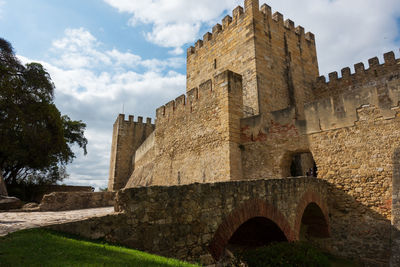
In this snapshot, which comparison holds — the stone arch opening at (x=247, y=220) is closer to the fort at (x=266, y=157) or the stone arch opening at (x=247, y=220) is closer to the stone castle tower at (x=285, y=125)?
the fort at (x=266, y=157)

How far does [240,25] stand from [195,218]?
11.8m

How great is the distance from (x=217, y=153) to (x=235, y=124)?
1430mm

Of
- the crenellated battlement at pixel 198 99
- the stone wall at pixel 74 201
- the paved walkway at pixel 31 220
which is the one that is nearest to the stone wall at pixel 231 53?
the crenellated battlement at pixel 198 99

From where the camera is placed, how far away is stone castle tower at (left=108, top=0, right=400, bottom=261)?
8156mm

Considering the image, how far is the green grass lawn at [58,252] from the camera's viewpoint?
275 cm

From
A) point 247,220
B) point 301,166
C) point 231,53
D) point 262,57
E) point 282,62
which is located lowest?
point 247,220

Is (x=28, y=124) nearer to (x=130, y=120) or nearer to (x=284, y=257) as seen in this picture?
(x=130, y=120)

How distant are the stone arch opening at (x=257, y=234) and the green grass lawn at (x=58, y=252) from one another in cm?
383

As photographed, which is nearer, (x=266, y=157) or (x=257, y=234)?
(x=257, y=234)

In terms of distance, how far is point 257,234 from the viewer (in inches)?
285

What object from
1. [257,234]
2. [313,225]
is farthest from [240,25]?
[257,234]

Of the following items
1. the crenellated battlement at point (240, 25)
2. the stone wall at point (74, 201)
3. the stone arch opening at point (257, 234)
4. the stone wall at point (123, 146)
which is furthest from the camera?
the stone wall at point (123, 146)

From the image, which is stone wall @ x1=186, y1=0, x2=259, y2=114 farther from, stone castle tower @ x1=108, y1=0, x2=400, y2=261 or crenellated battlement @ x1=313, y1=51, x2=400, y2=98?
crenellated battlement @ x1=313, y1=51, x2=400, y2=98

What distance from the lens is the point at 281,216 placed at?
6574 mm
